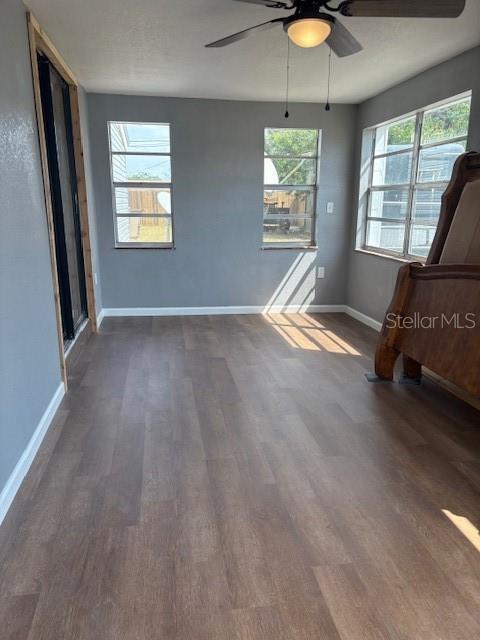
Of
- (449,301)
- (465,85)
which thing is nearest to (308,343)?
(449,301)

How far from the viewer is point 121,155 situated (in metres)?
5.08

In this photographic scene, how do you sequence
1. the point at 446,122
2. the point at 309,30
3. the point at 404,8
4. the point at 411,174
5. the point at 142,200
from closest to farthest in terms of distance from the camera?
the point at 404,8
the point at 309,30
the point at 446,122
the point at 411,174
the point at 142,200

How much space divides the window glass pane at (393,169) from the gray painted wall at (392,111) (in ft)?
0.93

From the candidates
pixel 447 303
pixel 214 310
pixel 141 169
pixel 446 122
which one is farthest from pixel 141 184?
pixel 447 303

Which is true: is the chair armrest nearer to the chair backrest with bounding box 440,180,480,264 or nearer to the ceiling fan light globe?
the chair backrest with bounding box 440,180,480,264

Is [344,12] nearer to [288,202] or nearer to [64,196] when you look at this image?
[64,196]

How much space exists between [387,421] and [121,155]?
402cm

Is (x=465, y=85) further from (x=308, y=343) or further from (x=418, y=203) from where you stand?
(x=308, y=343)

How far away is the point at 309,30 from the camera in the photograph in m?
2.28

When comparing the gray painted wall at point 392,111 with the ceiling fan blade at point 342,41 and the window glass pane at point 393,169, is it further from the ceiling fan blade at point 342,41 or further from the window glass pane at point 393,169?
the ceiling fan blade at point 342,41

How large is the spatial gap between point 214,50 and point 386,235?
260 cm

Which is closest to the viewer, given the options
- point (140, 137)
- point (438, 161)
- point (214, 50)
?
point (214, 50)

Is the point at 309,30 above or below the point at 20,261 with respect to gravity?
above

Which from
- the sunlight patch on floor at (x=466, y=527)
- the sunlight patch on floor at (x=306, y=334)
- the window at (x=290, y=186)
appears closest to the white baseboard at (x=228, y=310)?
the sunlight patch on floor at (x=306, y=334)
